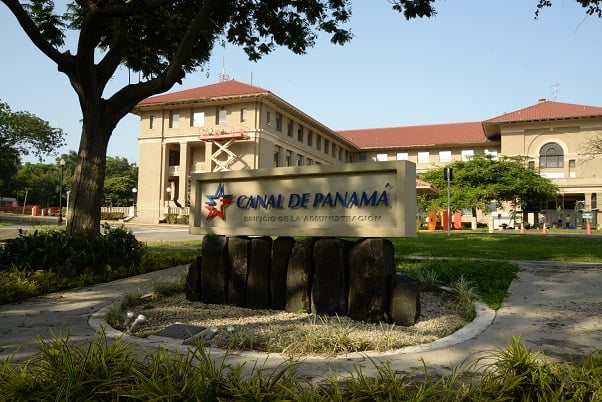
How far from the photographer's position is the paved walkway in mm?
A: 4098

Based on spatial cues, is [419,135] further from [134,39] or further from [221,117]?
[134,39]

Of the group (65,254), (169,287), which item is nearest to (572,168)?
(169,287)

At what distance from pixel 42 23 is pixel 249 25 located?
5.54 m

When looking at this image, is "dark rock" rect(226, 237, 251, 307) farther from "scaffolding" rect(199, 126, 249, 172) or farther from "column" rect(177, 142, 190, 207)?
"column" rect(177, 142, 190, 207)

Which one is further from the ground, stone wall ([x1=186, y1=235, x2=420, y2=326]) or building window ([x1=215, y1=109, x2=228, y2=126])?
building window ([x1=215, y1=109, x2=228, y2=126])

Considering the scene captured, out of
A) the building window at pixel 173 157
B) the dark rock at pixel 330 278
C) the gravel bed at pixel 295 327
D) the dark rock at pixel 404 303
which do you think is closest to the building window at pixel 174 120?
the building window at pixel 173 157

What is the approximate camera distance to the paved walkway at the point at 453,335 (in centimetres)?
410

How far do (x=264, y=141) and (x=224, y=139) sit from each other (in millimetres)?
3688

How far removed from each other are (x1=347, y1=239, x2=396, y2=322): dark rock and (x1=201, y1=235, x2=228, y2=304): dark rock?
2.01 metres

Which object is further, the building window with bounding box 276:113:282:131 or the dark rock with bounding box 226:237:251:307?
the building window with bounding box 276:113:282:131

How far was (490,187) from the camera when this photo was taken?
40.6 metres

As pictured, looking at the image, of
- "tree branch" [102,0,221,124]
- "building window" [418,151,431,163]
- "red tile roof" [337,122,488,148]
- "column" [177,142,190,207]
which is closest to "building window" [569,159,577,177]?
"red tile roof" [337,122,488,148]

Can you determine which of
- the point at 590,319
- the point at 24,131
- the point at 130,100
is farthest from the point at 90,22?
the point at 24,131

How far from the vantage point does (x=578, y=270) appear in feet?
28.4
